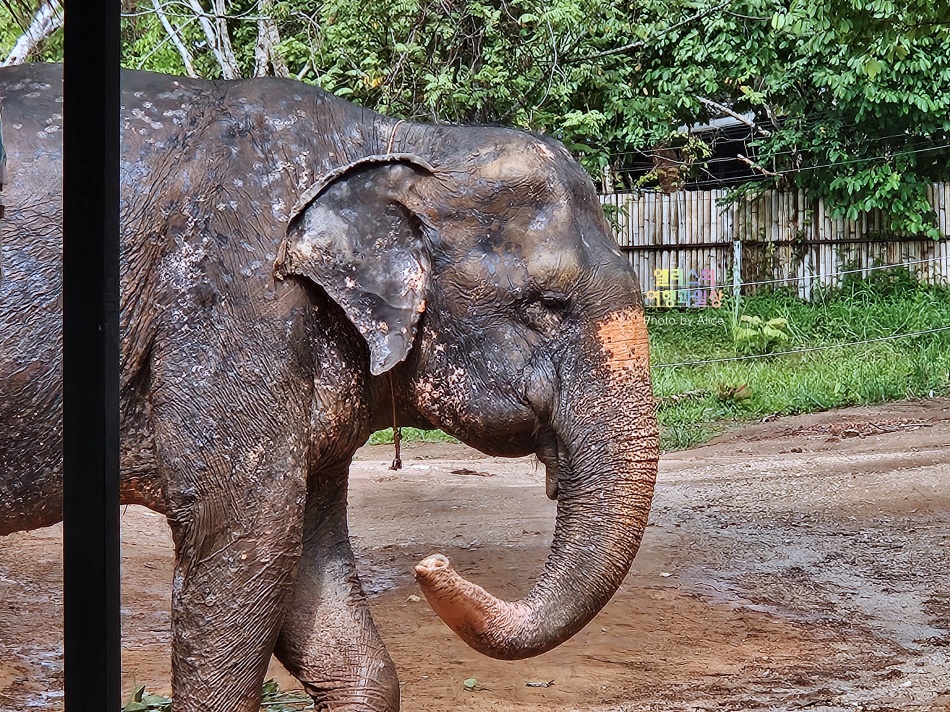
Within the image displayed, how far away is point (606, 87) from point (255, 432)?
8837mm

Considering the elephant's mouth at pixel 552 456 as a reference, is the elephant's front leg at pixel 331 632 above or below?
below

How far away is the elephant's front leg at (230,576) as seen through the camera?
3400mm

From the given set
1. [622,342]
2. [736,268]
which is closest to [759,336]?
[736,268]

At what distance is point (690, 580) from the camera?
274 inches

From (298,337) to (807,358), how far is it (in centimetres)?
958

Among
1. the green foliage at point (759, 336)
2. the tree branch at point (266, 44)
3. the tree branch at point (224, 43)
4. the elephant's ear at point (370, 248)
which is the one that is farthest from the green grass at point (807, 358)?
the elephant's ear at point (370, 248)

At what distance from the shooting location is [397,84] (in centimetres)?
862

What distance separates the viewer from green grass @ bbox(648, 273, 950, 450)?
11.0 meters

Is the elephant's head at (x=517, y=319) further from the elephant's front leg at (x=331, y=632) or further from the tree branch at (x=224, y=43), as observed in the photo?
the tree branch at (x=224, y=43)

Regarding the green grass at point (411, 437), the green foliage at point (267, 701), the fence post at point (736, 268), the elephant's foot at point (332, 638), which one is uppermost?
the fence post at point (736, 268)

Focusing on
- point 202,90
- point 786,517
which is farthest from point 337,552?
point 786,517

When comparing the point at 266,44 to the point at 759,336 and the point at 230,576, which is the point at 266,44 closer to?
the point at 759,336

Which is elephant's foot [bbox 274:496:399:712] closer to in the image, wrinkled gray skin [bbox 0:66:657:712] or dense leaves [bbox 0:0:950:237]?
wrinkled gray skin [bbox 0:66:657:712]

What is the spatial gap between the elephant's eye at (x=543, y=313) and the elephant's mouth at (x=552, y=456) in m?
0.31
